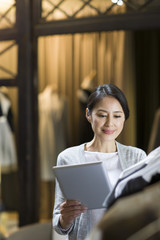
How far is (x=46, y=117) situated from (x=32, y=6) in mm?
711

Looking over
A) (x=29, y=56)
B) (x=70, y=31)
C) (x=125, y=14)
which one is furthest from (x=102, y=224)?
(x=29, y=56)

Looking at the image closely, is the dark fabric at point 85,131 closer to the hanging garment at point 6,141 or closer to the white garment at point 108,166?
the white garment at point 108,166

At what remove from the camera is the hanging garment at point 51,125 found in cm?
268

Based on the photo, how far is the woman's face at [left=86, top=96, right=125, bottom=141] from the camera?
4.00ft

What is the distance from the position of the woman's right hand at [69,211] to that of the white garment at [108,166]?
0.23 feet

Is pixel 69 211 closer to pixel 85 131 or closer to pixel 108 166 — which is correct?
pixel 108 166

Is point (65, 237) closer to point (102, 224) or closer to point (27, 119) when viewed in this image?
point (102, 224)

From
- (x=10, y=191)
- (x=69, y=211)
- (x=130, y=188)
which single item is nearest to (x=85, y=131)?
(x=69, y=211)

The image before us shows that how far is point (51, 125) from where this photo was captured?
9.11ft

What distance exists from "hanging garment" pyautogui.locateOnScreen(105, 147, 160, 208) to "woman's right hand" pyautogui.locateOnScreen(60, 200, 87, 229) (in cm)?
21

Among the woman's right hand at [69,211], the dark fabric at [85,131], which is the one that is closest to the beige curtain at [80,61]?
the dark fabric at [85,131]

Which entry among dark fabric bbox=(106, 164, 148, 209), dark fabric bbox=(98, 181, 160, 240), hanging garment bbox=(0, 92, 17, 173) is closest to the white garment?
dark fabric bbox=(106, 164, 148, 209)

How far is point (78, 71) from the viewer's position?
2.61 metres

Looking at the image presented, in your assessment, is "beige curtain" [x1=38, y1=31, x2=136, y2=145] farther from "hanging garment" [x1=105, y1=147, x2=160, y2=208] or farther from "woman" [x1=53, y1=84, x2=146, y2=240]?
"hanging garment" [x1=105, y1=147, x2=160, y2=208]
